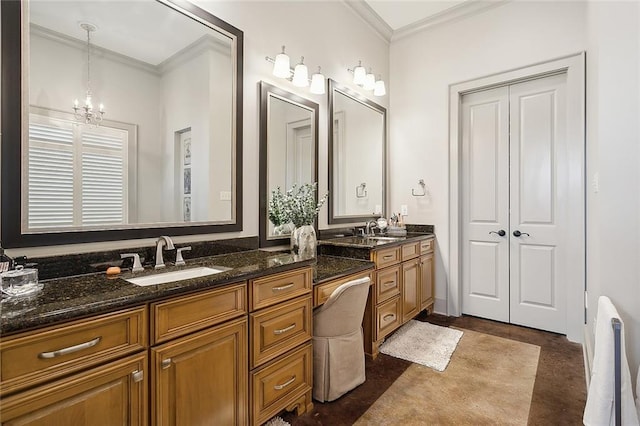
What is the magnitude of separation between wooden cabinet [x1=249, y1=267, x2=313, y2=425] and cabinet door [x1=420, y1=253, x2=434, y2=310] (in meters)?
1.74

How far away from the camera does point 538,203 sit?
3.08 metres

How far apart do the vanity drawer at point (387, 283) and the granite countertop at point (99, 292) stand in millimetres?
915

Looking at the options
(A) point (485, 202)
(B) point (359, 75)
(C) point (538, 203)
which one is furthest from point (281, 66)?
(C) point (538, 203)

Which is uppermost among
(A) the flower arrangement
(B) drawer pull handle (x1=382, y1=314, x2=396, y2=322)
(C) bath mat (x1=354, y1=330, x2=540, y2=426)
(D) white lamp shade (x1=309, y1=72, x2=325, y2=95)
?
(D) white lamp shade (x1=309, y1=72, x2=325, y2=95)

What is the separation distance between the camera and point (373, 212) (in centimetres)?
354

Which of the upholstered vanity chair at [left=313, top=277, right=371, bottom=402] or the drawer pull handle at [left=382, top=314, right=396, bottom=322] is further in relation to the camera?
the drawer pull handle at [left=382, top=314, right=396, bottom=322]

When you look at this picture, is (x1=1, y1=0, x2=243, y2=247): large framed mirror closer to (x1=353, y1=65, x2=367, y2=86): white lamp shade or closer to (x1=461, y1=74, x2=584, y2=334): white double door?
(x1=353, y1=65, x2=367, y2=86): white lamp shade

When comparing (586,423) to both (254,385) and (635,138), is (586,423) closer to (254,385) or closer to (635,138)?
(635,138)

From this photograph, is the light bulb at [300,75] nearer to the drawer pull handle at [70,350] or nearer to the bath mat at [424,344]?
the drawer pull handle at [70,350]

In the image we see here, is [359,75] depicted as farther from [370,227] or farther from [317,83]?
[370,227]

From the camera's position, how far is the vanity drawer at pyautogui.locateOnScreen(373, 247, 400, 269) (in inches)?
98.3

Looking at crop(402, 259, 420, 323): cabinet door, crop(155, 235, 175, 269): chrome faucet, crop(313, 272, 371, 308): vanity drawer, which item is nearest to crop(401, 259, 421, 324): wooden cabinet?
crop(402, 259, 420, 323): cabinet door

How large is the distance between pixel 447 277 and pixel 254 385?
2583 millimetres

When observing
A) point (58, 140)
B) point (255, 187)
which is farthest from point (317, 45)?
point (58, 140)
